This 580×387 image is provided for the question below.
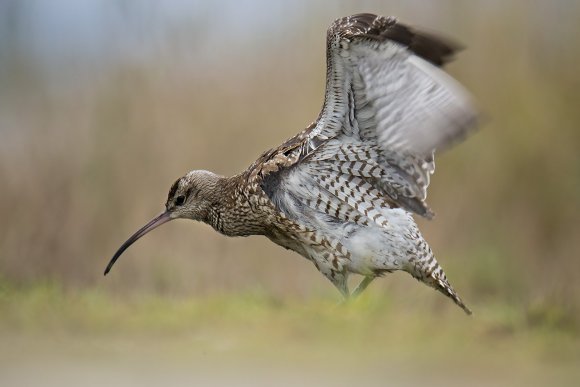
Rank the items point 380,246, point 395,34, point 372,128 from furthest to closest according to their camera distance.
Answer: point 380,246 → point 372,128 → point 395,34

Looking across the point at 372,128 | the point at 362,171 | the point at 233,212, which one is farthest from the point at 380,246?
the point at 233,212

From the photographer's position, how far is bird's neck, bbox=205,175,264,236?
8.27 metres

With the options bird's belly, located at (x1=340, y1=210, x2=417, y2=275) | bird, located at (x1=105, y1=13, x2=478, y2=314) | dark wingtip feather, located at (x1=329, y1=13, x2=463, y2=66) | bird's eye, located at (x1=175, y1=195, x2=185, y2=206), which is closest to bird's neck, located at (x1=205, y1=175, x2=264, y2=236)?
bird, located at (x1=105, y1=13, x2=478, y2=314)

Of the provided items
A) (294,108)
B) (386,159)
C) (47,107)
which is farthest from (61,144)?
(386,159)

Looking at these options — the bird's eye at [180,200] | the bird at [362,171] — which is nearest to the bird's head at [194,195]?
the bird's eye at [180,200]

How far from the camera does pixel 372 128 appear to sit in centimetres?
770

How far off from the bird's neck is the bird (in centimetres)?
1

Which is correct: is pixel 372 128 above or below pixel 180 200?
above

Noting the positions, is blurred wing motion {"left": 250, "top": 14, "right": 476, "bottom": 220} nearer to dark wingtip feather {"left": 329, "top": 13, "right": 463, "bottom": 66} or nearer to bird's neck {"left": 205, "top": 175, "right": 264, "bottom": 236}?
dark wingtip feather {"left": 329, "top": 13, "right": 463, "bottom": 66}

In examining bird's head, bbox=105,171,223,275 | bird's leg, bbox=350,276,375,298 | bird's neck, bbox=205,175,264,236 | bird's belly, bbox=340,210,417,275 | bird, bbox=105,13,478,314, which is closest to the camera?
bird, bbox=105,13,478,314

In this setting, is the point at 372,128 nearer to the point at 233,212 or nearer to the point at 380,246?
the point at 380,246

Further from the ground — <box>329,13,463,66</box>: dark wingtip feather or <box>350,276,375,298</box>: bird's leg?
<box>329,13,463,66</box>: dark wingtip feather

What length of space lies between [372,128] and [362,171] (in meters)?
0.38

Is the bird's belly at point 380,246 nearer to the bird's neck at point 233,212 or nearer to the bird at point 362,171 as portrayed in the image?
the bird at point 362,171
